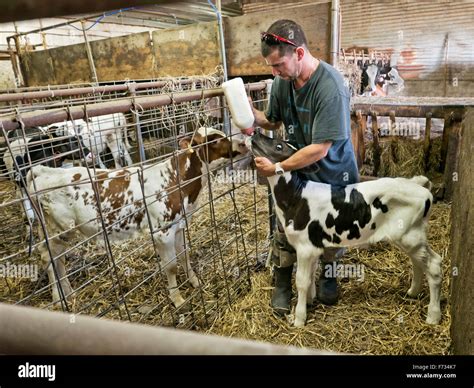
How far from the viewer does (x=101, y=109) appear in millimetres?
1886

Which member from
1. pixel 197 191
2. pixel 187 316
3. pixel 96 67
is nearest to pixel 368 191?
pixel 197 191

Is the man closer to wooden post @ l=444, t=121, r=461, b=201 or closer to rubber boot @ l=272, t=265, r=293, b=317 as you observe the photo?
rubber boot @ l=272, t=265, r=293, b=317

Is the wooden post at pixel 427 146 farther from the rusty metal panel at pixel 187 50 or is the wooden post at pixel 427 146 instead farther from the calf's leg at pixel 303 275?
the calf's leg at pixel 303 275

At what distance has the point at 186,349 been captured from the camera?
52 centimetres

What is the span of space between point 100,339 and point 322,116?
195 centimetres

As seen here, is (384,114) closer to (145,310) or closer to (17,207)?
(145,310)

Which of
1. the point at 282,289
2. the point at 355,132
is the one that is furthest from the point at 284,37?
the point at 355,132

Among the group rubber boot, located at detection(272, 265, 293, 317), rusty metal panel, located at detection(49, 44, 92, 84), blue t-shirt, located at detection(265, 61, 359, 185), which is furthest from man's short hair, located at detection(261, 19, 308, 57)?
rusty metal panel, located at detection(49, 44, 92, 84)

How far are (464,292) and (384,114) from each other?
11.3 ft

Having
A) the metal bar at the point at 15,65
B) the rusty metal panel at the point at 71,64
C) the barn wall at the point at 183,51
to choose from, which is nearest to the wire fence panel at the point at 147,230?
the barn wall at the point at 183,51

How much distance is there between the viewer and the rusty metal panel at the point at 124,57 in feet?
21.2

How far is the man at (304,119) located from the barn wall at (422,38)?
8.09 meters

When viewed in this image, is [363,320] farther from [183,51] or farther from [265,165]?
[183,51]

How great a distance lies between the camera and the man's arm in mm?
2200
